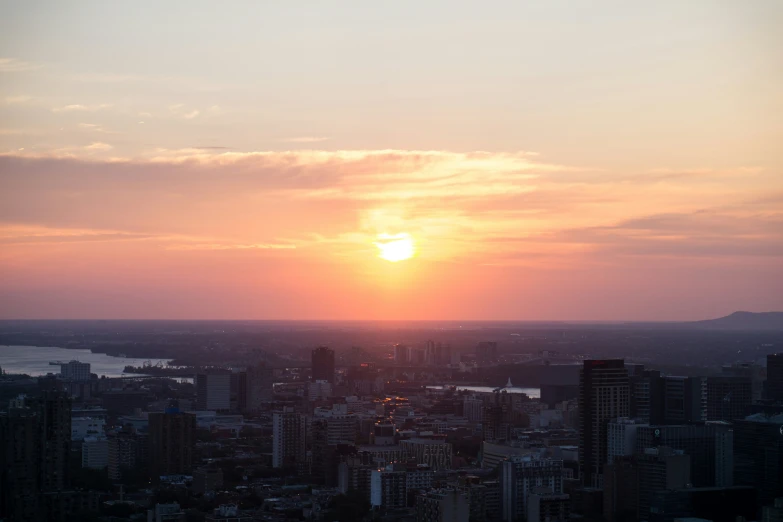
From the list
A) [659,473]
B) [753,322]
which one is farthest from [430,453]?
[753,322]

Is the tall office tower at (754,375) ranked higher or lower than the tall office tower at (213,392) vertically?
higher

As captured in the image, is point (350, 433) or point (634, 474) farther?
point (350, 433)

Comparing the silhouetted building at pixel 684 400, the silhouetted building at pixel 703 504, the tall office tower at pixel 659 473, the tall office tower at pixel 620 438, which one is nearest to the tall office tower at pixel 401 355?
the silhouetted building at pixel 684 400

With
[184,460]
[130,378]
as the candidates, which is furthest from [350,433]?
[130,378]

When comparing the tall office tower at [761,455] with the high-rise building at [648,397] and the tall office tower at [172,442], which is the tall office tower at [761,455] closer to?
the high-rise building at [648,397]

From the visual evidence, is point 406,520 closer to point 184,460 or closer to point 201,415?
point 184,460

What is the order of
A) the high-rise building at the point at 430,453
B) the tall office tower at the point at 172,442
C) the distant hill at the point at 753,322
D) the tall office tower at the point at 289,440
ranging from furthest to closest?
1. the distant hill at the point at 753,322
2. the tall office tower at the point at 289,440
3. the tall office tower at the point at 172,442
4. the high-rise building at the point at 430,453

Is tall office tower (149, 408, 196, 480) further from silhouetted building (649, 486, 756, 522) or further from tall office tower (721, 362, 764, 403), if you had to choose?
tall office tower (721, 362, 764, 403)

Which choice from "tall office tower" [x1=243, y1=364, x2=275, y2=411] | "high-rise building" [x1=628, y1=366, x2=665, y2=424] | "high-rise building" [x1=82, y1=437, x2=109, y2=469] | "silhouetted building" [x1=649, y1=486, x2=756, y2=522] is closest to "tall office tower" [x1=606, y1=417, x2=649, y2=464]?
"silhouetted building" [x1=649, y1=486, x2=756, y2=522]
